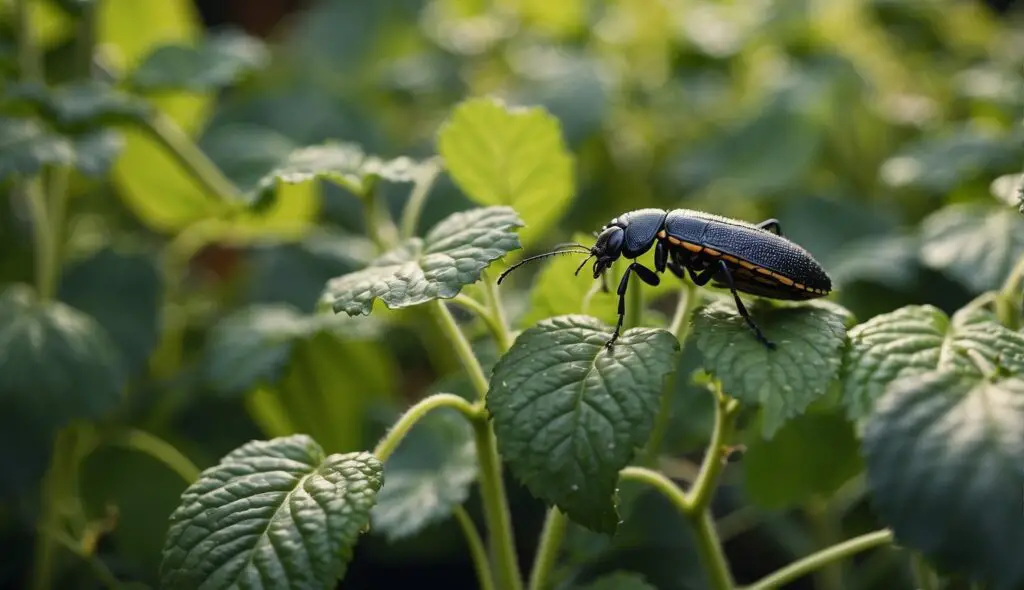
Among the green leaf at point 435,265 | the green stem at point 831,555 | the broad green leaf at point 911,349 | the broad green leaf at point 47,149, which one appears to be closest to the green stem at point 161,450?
the broad green leaf at point 47,149

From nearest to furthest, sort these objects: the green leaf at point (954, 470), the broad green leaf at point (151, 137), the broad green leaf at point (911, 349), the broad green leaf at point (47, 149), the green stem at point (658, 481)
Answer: the green leaf at point (954, 470)
the broad green leaf at point (911, 349)
the green stem at point (658, 481)
the broad green leaf at point (47, 149)
the broad green leaf at point (151, 137)

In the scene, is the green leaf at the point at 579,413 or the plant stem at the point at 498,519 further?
the plant stem at the point at 498,519

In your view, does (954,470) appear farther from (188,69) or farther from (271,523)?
(188,69)

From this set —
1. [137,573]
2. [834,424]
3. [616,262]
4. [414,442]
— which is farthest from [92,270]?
[834,424]

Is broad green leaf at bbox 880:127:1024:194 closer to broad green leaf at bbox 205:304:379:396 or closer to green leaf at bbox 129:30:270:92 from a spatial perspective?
broad green leaf at bbox 205:304:379:396

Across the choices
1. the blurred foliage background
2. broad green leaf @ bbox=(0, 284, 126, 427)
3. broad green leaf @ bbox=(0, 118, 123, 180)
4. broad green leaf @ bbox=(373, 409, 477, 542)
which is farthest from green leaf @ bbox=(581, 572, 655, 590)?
broad green leaf @ bbox=(0, 118, 123, 180)

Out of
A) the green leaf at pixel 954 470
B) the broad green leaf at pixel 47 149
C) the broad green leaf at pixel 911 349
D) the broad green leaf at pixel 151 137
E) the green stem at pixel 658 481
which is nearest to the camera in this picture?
the green leaf at pixel 954 470

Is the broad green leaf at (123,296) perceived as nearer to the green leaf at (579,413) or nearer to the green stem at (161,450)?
the green stem at (161,450)
